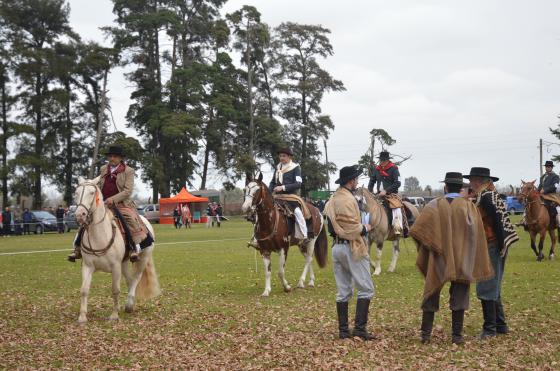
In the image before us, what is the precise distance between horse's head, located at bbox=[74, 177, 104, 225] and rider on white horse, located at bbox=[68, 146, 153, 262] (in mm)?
571

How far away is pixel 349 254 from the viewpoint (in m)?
9.25

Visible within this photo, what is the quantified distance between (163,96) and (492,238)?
57.4m

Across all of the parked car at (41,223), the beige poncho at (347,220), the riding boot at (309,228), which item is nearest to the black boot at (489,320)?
the beige poncho at (347,220)

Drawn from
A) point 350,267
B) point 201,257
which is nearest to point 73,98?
point 201,257

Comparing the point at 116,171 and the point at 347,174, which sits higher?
the point at 116,171

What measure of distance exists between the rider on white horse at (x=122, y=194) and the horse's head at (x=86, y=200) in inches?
22.5

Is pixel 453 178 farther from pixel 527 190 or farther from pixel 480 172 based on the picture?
pixel 527 190

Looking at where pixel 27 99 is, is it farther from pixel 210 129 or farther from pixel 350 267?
pixel 350 267

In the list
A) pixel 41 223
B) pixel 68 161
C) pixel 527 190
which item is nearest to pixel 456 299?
pixel 527 190

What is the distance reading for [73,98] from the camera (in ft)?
205

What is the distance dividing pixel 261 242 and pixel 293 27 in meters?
59.6

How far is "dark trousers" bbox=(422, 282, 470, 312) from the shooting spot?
8828mm

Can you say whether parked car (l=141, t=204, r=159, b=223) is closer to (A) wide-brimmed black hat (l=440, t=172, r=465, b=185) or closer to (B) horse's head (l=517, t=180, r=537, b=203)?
(B) horse's head (l=517, t=180, r=537, b=203)

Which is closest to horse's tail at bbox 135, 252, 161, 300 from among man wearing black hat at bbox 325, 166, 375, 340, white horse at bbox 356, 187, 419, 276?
man wearing black hat at bbox 325, 166, 375, 340
